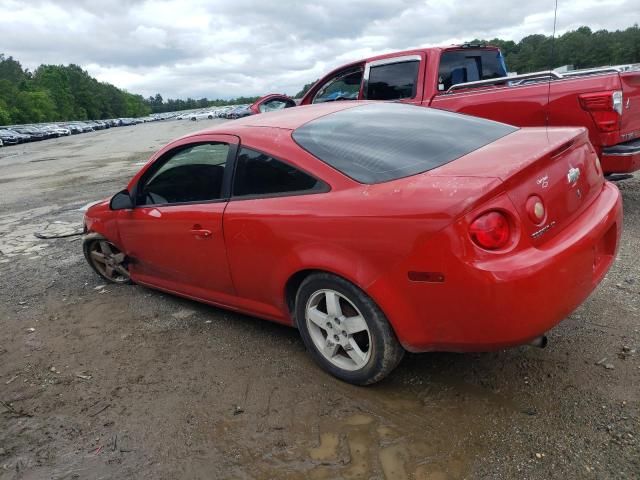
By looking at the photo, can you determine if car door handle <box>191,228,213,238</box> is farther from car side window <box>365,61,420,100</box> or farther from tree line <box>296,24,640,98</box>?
car side window <box>365,61,420,100</box>

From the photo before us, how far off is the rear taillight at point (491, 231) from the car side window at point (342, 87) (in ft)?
16.4

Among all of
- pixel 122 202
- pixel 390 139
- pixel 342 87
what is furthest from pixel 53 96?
pixel 390 139

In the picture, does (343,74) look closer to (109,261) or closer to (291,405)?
(109,261)

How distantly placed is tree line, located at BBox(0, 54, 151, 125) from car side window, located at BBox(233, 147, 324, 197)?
8907 cm

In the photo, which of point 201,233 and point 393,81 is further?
point 393,81

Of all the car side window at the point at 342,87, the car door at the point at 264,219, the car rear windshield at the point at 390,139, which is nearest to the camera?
the car rear windshield at the point at 390,139

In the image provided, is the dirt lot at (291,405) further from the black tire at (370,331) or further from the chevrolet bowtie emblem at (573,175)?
the chevrolet bowtie emblem at (573,175)

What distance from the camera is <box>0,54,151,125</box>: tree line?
85.7m

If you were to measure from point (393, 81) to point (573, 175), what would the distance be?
4.14 m

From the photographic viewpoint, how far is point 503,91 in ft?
17.3

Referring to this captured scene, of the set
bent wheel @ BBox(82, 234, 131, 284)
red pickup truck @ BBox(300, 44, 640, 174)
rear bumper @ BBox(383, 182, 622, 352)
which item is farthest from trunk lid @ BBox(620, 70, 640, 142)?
bent wheel @ BBox(82, 234, 131, 284)

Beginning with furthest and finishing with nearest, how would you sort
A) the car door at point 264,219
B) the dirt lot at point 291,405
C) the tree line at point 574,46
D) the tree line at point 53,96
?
the tree line at point 53,96, the tree line at point 574,46, the car door at point 264,219, the dirt lot at point 291,405

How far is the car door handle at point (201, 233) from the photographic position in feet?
11.0

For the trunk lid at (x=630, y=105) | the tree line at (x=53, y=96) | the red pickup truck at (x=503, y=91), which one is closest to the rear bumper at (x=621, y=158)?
the red pickup truck at (x=503, y=91)
